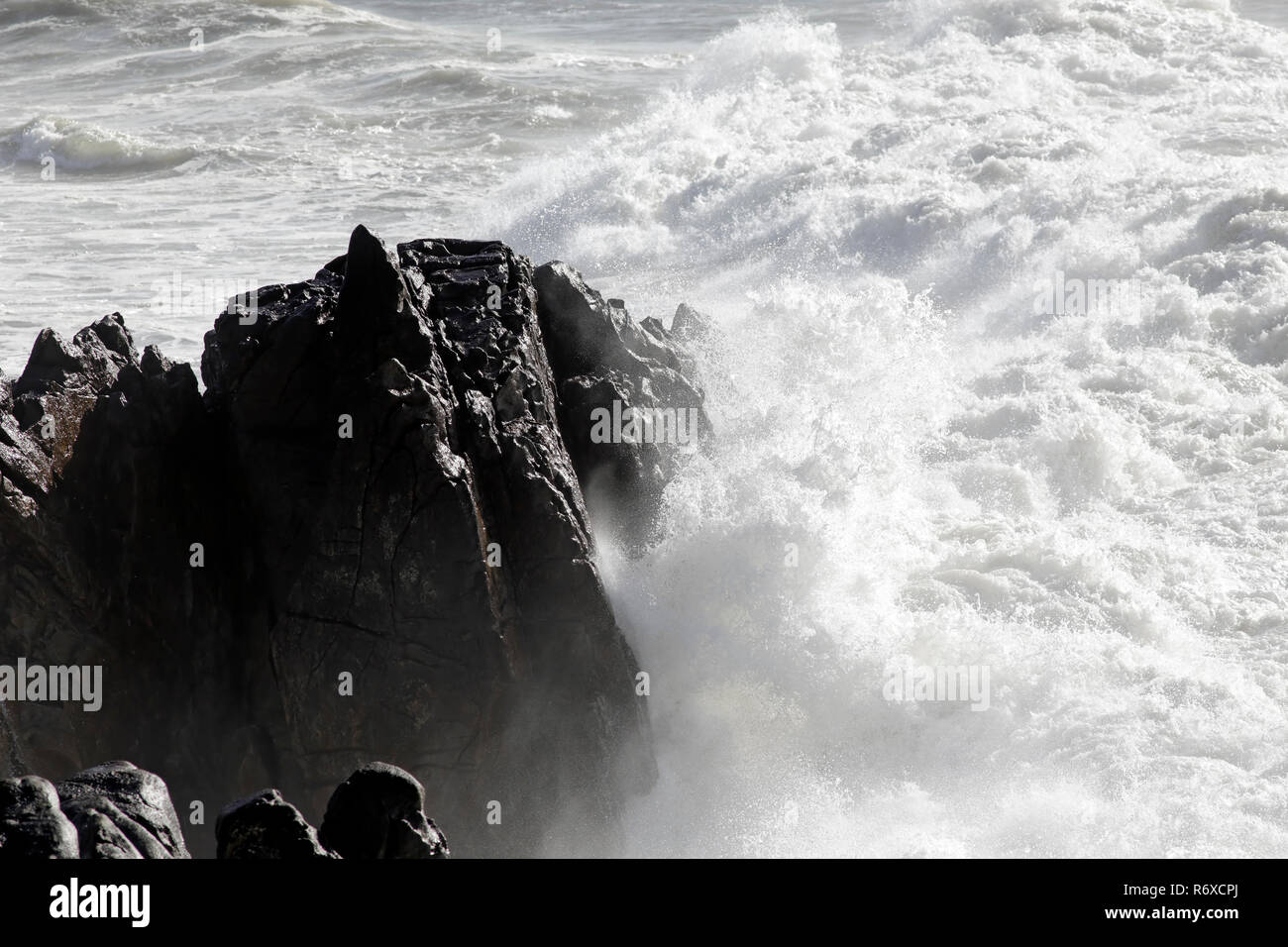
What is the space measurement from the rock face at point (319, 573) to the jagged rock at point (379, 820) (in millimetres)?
2339

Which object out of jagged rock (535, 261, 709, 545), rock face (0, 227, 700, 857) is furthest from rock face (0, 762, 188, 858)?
jagged rock (535, 261, 709, 545)

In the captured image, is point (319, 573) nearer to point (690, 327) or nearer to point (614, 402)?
point (614, 402)

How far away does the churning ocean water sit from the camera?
26.1ft

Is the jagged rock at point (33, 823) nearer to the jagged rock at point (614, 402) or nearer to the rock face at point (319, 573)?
the rock face at point (319, 573)

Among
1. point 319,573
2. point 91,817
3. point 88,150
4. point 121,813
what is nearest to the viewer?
point 91,817

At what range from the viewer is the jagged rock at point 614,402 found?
8.77 meters

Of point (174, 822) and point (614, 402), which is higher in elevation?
point (614, 402)

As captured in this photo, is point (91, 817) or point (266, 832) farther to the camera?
point (266, 832)

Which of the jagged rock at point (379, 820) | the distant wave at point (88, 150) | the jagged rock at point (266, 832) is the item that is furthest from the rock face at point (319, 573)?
the distant wave at point (88, 150)

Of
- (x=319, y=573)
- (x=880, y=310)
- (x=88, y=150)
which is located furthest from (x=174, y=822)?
(x=88, y=150)

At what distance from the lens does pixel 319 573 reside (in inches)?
285

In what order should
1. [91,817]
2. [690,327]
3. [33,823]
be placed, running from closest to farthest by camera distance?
[33,823]
[91,817]
[690,327]

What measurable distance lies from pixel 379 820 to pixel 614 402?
4.53 metres
